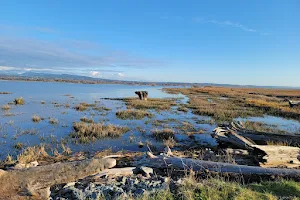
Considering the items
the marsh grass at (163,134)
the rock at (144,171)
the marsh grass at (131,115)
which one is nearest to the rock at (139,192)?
the rock at (144,171)

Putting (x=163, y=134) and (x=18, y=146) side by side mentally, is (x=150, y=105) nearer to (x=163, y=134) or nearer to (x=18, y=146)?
(x=163, y=134)

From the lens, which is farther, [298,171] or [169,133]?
[169,133]

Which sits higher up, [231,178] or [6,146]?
[231,178]

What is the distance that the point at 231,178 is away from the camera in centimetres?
805

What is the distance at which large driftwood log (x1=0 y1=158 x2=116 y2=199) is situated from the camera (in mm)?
6273

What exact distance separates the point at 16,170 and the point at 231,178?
623cm

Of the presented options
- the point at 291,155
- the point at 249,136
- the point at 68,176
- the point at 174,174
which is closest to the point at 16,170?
the point at 68,176

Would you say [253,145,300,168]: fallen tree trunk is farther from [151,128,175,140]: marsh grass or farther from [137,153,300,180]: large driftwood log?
[151,128,175,140]: marsh grass

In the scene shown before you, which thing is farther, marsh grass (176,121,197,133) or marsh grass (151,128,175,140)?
marsh grass (176,121,197,133)

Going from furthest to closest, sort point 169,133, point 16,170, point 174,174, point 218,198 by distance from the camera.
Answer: point 169,133, point 174,174, point 16,170, point 218,198

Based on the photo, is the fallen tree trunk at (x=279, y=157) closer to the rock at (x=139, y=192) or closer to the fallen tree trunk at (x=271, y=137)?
the fallen tree trunk at (x=271, y=137)

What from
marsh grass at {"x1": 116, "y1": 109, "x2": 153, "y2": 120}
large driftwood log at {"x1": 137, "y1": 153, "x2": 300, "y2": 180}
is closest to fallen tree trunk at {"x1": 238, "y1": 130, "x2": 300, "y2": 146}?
large driftwood log at {"x1": 137, "y1": 153, "x2": 300, "y2": 180}

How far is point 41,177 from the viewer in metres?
6.86

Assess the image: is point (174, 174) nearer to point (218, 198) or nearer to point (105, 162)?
point (105, 162)
